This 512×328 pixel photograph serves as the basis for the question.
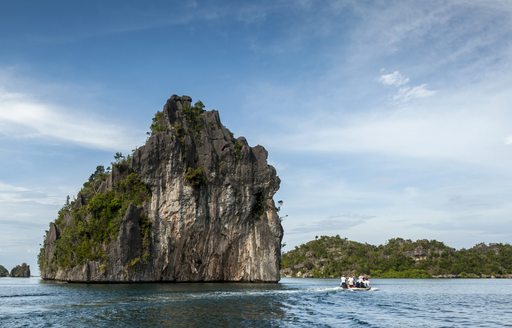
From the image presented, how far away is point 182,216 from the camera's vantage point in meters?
88.2

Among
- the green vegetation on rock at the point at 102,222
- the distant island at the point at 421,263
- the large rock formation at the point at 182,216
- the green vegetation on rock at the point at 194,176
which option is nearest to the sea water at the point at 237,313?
the large rock formation at the point at 182,216

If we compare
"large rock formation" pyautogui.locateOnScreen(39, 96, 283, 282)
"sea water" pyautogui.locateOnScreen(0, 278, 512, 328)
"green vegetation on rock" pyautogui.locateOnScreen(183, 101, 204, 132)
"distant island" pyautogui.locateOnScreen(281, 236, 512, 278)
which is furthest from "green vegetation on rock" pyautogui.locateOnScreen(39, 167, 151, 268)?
"distant island" pyautogui.locateOnScreen(281, 236, 512, 278)

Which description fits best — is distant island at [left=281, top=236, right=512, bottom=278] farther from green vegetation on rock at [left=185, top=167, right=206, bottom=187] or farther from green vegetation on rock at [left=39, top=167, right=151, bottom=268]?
green vegetation on rock at [left=39, top=167, right=151, bottom=268]

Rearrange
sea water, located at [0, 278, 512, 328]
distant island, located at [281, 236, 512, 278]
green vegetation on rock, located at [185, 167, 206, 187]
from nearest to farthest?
sea water, located at [0, 278, 512, 328], green vegetation on rock, located at [185, 167, 206, 187], distant island, located at [281, 236, 512, 278]

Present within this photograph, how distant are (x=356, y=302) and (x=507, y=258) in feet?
483

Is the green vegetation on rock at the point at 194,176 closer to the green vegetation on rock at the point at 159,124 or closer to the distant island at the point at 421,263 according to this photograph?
the green vegetation on rock at the point at 159,124

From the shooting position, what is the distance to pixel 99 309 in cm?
3925

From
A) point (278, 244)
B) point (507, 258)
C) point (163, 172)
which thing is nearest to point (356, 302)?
point (278, 244)

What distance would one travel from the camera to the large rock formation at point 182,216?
3361 inches

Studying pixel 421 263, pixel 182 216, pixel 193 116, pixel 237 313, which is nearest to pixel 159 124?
pixel 193 116

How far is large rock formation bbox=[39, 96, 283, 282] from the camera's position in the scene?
3361 inches

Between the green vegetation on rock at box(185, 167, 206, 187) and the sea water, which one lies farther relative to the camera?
the green vegetation on rock at box(185, 167, 206, 187)

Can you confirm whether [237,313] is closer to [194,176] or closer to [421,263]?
[194,176]

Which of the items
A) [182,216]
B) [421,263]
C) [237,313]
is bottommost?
[237,313]
